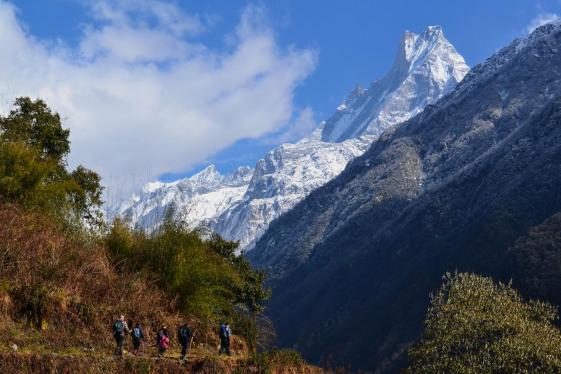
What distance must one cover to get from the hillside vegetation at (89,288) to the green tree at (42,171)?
0.29ft

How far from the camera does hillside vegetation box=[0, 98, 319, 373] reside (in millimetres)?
22719

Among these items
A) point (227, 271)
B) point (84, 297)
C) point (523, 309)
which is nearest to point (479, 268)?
point (523, 309)

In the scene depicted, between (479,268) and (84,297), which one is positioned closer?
(84,297)

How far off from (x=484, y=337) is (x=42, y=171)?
49.4 meters

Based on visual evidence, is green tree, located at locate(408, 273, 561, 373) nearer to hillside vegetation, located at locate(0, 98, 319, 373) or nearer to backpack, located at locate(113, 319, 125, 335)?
hillside vegetation, located at locate(0, 98, 319, 373)

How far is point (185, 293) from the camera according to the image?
31.7 meters

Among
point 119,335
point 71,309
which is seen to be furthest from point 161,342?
point 71,309

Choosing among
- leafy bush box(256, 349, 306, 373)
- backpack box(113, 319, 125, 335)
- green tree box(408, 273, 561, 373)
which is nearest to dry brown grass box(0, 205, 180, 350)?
backpack box(113, 319, 125, 335)

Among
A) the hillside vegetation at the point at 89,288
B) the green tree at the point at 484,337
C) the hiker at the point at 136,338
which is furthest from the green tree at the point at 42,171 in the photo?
the green tree at the point at 484,337

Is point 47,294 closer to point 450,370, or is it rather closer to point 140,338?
point 140,338

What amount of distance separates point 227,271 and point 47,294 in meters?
13.9

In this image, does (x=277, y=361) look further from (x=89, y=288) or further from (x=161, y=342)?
(x=89, y=288)

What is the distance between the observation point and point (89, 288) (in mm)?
26641

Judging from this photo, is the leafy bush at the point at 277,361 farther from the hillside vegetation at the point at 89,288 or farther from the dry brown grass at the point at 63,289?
the dry brown grass at the point at 63,289
